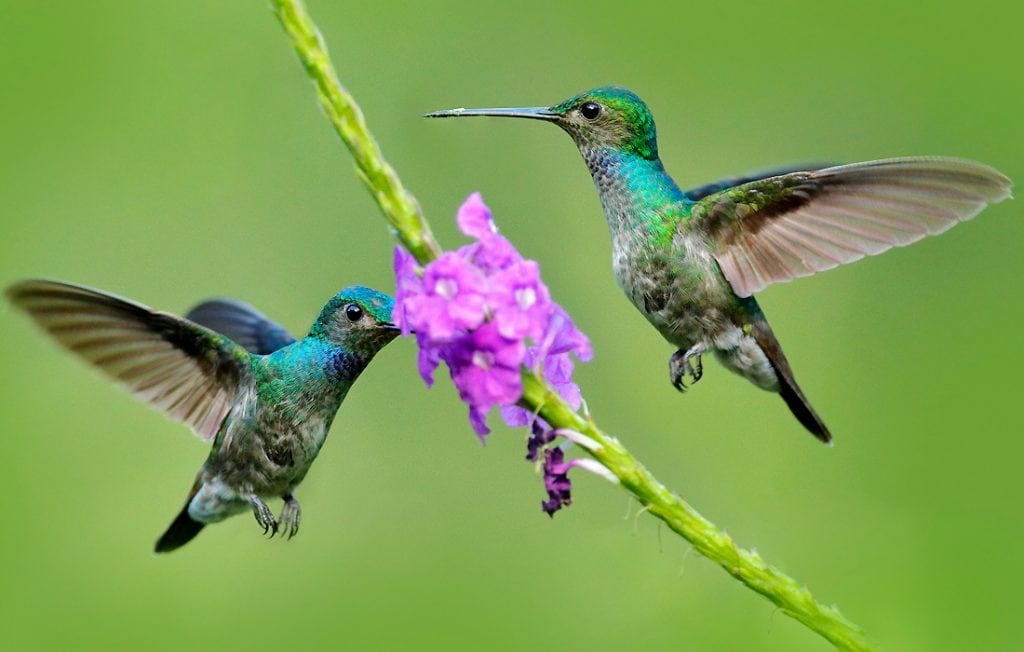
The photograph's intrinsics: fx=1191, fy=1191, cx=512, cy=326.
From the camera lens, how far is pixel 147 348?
337 cm

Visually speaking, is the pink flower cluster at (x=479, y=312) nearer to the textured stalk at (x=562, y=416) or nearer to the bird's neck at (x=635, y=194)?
the textured stalk at (x=562, y=416)

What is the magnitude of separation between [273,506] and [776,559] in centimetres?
230

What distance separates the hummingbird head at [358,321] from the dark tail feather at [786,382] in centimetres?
116

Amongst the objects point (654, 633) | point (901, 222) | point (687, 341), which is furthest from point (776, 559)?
point (901, 222)

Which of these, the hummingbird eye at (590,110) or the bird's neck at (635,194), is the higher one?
the hummingbird eye at (590,110)

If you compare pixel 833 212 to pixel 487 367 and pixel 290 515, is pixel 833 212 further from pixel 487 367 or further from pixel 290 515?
pixel 290 515

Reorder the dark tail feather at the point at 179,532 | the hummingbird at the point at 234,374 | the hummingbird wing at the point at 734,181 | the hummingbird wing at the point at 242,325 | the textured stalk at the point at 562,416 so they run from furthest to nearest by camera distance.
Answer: the hummingbird wing at the point at 242,325
the dark tail feather at the point at 179,532
the hummingbird wing at the point at 734,181
the hummingbird at the point at 234,374
the textured stalk at the point at 562,416

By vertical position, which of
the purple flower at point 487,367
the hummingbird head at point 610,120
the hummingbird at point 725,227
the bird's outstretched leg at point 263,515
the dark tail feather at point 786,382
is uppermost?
the hummingbird head at point 610,120

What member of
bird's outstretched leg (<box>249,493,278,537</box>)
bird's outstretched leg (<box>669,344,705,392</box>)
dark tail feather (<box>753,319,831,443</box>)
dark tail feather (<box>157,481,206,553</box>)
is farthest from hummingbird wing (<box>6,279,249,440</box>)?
dark tail feather (<box>753,319,831,443</box>)

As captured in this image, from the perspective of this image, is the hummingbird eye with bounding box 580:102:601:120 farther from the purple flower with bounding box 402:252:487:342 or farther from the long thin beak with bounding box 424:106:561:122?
the purple flower with bounding box 402:252:487:342

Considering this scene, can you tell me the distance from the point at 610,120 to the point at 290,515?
1560 millimetres

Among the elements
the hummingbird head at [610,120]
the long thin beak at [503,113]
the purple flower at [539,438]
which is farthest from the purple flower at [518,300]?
the hummingbird head at [610,120]

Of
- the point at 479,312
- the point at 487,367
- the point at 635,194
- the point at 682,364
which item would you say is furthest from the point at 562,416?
the point at 635,194

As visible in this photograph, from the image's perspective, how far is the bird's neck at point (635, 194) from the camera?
347 centimetres
